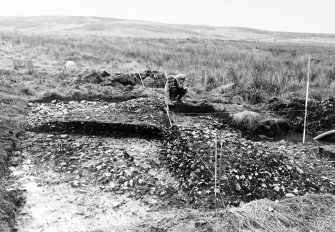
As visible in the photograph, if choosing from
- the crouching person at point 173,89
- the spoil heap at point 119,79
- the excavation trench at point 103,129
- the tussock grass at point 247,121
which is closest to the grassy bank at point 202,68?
the spoil heap at point 119,79

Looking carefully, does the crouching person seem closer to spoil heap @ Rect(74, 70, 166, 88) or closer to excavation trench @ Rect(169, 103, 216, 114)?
excavation trench @ Rect(169, 103, 216, 114)

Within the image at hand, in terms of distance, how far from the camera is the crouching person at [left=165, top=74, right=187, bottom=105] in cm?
937

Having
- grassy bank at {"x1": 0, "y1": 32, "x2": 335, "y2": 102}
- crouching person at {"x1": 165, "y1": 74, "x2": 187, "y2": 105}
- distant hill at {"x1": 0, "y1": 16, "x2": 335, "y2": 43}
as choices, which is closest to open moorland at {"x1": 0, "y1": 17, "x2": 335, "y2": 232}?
grassy bank at {"x1": 0, "y1": 32, "x2": 335, "y2": 102}

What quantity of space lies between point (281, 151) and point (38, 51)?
15.4m

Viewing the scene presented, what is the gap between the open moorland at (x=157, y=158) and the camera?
4.70 m

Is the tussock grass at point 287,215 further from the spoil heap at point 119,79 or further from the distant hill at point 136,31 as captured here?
the distant hill at point 136,31

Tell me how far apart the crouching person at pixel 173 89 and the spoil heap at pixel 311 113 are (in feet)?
9.24

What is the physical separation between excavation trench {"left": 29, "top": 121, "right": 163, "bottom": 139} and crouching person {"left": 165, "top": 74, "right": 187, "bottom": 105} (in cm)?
173

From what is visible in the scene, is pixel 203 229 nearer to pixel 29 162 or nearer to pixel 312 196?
pixel 312 196

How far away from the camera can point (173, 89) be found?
31.8 ft

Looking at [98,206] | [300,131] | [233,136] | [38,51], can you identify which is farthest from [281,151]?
[38,51]

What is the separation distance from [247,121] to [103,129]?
3.65 meters

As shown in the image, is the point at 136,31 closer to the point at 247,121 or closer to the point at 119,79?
the point at 119,79

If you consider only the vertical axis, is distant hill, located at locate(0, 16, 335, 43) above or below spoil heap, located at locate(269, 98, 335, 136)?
above
